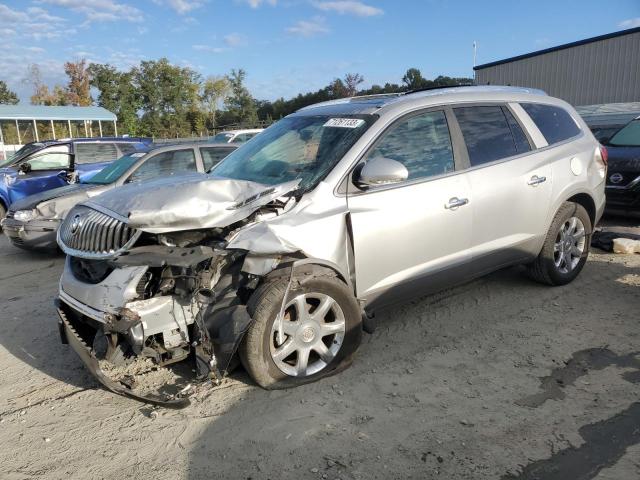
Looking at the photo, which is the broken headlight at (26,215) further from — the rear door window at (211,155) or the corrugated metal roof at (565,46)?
the corrugated metal roof at (565,46)

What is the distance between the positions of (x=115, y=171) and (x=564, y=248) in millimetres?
6195

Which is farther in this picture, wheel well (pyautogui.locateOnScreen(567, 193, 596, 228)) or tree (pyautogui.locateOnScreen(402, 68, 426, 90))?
tree (pyautogui.locateOnScreen(402, 68, 426, 90))

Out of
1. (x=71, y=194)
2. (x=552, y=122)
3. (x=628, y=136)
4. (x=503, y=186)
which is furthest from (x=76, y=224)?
(x=628, y=136)

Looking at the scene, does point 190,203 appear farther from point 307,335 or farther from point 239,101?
point 239,101

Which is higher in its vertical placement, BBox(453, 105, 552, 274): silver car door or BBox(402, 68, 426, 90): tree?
BBox(402, 68, 426, 90): tree

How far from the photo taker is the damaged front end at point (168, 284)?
117 inches

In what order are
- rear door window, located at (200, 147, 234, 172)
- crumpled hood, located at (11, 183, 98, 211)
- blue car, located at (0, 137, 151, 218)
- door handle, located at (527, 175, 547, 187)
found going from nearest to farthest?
door handle, located at (527, 175, 547, 187)
crumpled hood, located at (11, 183, 98, 211)
rear door window, located at (200, 147, 234, 172)
blue car, located at (0, 137, 151, 218)

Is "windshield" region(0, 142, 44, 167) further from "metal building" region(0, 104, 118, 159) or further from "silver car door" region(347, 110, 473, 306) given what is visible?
"metal building" region(0, 104, 118, 159)

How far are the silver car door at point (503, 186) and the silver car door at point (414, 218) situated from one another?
179 mm

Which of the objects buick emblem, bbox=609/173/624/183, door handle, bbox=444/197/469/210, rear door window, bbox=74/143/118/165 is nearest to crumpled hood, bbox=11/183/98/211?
rear door window, bbox=74/143/118/165

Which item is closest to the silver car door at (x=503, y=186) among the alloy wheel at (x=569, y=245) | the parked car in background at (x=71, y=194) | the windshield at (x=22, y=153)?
the alloy wheel at (x=569, y=245)

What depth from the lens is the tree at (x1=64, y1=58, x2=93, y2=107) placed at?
4762 cm

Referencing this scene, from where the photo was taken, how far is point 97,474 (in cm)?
263

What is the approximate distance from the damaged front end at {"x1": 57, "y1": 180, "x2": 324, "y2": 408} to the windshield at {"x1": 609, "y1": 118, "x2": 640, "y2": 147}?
283 inches
